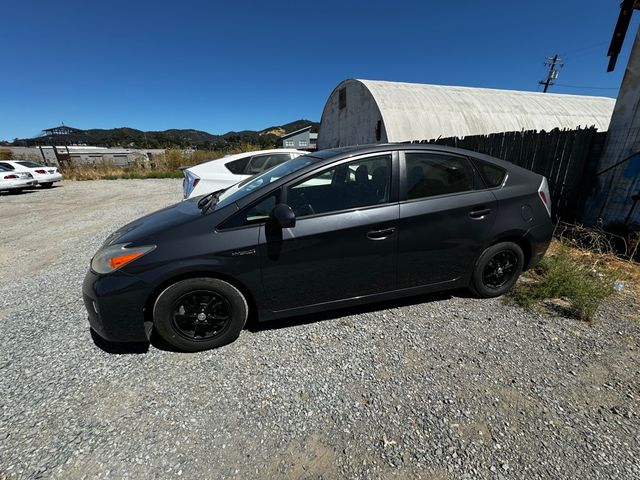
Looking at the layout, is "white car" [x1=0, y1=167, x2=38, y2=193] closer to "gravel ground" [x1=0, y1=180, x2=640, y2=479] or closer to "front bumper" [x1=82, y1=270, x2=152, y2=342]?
"gravel ground" [x1=0, y1=180, x2=640, y2=479]

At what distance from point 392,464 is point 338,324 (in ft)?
4.39

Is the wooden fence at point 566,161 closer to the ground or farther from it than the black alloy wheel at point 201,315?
farther from it

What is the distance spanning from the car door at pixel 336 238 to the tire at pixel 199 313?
33 centimetres

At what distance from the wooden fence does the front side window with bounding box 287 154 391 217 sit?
14.9 ft

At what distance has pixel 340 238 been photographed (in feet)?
8.32

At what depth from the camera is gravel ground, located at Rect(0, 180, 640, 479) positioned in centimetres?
166

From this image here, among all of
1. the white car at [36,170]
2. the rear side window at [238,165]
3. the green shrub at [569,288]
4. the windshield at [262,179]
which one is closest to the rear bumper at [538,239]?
the green shrub at [569,288]

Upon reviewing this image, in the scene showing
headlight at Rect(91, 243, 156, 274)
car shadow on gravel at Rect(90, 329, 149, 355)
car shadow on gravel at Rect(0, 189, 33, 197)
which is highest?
headlight at Rect(91, 243, 156, 274)

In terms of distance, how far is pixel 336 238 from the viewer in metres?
2.53

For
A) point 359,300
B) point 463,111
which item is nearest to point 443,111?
point 463,111

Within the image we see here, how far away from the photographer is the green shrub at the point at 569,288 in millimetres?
2971

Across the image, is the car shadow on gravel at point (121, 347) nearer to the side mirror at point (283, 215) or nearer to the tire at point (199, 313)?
the tire at point (199, 313)

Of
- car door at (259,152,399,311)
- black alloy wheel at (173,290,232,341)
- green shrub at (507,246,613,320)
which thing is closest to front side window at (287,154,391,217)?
car door at (259,152,399,311)

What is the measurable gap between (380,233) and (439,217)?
630 millimetres
